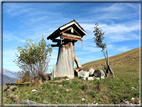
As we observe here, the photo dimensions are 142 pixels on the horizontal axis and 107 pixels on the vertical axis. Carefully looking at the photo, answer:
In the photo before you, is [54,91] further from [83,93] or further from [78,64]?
[78,64]

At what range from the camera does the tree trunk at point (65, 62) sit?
1485 centimetres

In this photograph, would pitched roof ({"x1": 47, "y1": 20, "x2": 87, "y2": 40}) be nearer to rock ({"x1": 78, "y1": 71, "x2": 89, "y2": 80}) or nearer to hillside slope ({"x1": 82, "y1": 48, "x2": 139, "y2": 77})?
rock ({"x1": 78, "y1": 71, "x2": 89, "y2": 80})

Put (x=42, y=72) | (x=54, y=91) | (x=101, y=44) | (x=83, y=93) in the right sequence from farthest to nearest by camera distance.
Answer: (x=101, y=44), (x=42, y=72), (x=54, y=91), (x=83, y=93)

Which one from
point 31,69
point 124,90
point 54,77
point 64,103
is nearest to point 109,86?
point 124,90

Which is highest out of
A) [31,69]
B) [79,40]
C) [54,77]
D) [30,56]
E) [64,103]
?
[79,40]

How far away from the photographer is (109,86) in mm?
11477

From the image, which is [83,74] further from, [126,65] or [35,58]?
[126,65]

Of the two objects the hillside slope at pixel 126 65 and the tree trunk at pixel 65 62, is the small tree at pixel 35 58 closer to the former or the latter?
the tree trunk at pixel 65 62

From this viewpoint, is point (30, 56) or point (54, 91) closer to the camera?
point (54, 91)

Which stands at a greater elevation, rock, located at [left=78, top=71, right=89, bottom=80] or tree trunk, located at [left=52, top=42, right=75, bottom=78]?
tree trunk, located at [left=52, top=42, right=75, bottom=78]

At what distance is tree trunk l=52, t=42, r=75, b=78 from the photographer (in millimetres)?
14852

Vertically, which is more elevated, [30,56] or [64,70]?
[30,56]

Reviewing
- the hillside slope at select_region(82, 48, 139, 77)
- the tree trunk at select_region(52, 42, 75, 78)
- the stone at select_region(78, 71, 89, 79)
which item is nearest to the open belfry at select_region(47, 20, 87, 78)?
the tree trunk at select_region(52, 42, 75, 78)

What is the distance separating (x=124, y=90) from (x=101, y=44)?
32.5 ft
